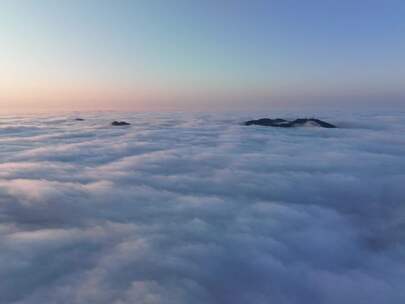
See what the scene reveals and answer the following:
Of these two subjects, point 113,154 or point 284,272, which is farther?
point 113,154

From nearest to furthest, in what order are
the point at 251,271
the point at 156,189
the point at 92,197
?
the point at 251,271 → the point at 92,197 → the point at 156,189

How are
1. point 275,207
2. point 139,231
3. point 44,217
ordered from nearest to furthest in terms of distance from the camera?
point 139,231
point 44,217
point 275,207

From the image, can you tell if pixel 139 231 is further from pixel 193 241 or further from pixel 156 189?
pixel 156 189

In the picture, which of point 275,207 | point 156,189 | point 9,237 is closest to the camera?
point 9,237

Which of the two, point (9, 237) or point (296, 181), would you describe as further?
point (296, 181)

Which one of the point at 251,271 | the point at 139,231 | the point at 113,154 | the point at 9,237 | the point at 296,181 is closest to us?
the point at 251,271

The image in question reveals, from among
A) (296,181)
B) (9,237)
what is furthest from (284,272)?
(296,181)

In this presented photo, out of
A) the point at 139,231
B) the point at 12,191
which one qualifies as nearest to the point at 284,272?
the point at 139,231

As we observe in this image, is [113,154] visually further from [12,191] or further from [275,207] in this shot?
[275,207]
